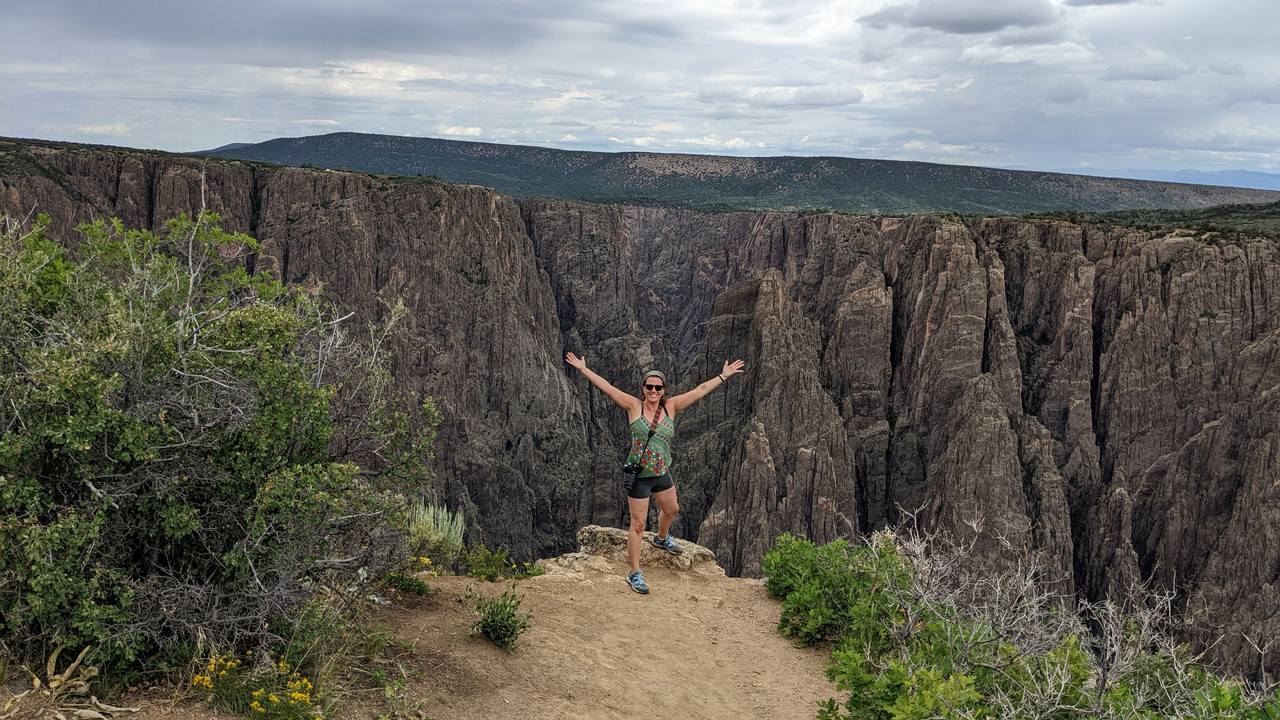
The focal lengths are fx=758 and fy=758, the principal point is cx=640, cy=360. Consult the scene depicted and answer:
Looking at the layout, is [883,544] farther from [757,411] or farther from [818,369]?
[818,369]

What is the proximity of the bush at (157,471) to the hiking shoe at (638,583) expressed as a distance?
4.01 metres

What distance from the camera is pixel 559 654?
7738 millimetres

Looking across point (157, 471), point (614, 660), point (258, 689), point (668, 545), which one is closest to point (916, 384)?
point (668, 545)

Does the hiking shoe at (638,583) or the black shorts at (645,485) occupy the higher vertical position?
the black shorts at (645,485)

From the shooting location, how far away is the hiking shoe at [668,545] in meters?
11.8

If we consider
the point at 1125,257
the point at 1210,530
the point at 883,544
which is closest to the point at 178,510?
the point at 883,544

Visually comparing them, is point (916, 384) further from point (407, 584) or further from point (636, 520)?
point (407, 584)

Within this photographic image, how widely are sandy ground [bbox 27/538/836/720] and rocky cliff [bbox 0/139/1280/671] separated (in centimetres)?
2358

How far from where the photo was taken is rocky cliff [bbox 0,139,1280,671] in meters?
40.9

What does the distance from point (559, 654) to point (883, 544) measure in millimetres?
4238

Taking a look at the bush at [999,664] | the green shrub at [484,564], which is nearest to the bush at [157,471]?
the green shrub at [484,564]

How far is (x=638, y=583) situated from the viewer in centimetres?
1026

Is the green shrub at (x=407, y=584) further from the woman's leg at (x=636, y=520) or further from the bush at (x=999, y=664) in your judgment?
the bush at (x=999, y=664)

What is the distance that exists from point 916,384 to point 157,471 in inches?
1958
